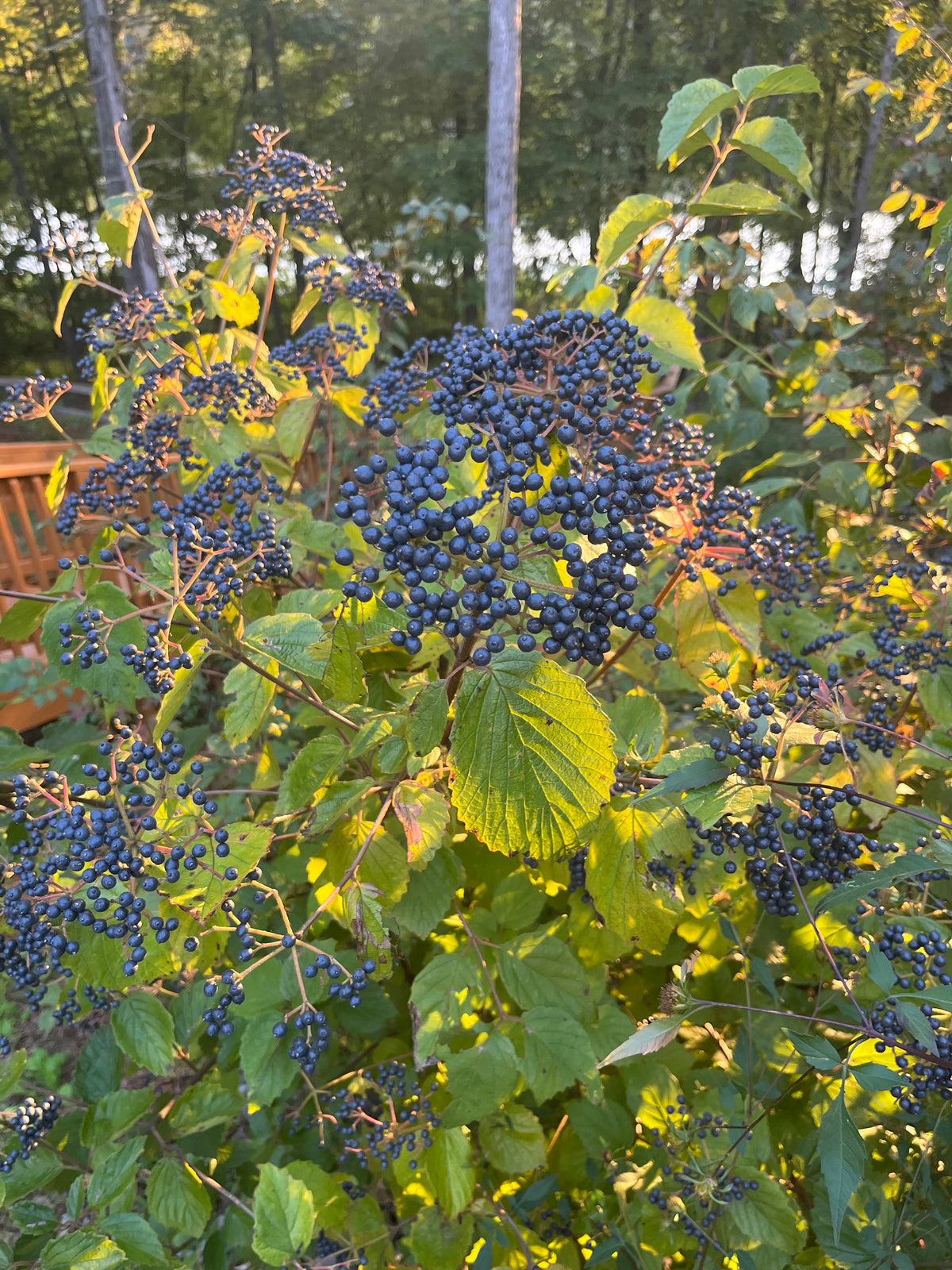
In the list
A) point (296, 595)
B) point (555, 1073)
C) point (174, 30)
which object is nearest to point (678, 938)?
point (555, 1073)

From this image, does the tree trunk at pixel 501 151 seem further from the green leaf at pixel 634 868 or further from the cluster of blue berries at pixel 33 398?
the green leaf at pixel 634 868

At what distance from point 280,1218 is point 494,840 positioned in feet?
4.51

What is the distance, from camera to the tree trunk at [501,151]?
9.64 metres

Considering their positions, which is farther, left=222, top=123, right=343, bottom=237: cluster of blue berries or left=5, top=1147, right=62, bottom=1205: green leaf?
left=222, top=123, right=343, bottom=237: cluster of blue berries

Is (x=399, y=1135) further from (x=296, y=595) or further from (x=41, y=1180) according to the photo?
(x=296, y=595)

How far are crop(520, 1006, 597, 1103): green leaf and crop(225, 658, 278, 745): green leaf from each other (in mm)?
1232

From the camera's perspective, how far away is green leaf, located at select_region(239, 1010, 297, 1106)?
2285mm

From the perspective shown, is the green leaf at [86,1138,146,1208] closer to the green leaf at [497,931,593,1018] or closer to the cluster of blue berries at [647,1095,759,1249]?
the green leaf at [497,931,593,1018]

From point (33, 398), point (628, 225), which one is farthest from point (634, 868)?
point (33, 398)

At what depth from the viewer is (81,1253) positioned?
5.77 feet

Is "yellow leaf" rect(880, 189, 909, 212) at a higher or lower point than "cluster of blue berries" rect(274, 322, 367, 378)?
higher

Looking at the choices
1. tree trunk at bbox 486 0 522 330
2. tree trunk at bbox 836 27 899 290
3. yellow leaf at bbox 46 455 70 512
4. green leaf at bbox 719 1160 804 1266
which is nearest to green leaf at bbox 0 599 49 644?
yellow leaf at bbox 46 455 70 512

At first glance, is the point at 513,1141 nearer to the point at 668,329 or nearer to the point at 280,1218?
the point at 280,1218

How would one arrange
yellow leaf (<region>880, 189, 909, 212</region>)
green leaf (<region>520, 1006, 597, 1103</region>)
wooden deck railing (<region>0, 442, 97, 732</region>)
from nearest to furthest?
green leaf (<region>520, 1006, 597, 1103</region>) → yellow leaf (<region>880, 189, 909, 212</region>) → wooden deck railing (<region>0, 442, 97, 732</region>)
